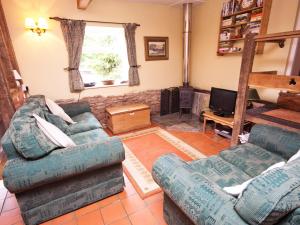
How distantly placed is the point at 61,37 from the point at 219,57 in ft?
9.78

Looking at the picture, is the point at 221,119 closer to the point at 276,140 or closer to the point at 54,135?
the point at 276,140

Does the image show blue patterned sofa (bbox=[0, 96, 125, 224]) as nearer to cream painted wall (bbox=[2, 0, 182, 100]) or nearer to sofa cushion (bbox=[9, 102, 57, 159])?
sofa cushion (bbox=[9, 102, 57, 159])

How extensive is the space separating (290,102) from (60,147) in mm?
2711

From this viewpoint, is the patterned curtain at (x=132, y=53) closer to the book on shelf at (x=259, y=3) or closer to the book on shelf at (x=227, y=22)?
the book on shelf at (x=227, y=22)

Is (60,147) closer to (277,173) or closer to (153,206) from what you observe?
(153,206)

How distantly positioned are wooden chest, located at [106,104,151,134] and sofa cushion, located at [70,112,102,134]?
53 centimetres

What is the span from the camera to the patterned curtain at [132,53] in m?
3.45

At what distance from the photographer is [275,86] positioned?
1609 mm

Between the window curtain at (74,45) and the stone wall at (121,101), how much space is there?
1.15 feet

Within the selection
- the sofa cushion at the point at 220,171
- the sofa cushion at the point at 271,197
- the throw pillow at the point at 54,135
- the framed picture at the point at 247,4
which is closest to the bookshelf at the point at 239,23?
the framed picture at the point at 247,4

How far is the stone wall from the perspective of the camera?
3523 millimetres

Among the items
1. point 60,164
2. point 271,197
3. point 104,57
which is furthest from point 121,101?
point 271,197

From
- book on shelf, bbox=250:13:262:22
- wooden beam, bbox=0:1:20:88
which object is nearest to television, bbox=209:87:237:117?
book on shelf, bbox=250:13:262:22

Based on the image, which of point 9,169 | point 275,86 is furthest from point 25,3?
point 275,86
